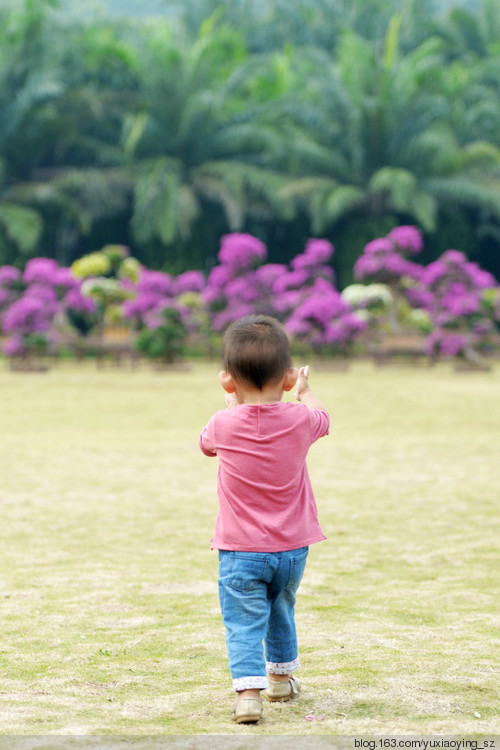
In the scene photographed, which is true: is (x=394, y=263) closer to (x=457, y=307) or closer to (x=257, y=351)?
(x=457, y=307)

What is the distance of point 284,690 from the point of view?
2930 millimetres

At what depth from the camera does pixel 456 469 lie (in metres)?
7.88

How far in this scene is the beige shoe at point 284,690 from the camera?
9.62 ft

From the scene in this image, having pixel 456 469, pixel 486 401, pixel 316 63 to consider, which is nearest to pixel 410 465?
pixel 456 469

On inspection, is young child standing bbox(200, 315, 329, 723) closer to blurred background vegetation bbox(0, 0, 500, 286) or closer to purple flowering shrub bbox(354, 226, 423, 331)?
purple flowering shrub bbox(354, 226, 423, 331)

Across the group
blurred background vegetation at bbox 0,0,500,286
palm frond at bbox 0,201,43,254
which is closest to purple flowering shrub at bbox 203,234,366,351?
blurred background vegetation at bbox 0,0,500,286

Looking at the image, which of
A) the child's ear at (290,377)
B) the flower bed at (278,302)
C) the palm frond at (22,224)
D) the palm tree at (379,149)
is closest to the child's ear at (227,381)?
the child's ear at (290,377)

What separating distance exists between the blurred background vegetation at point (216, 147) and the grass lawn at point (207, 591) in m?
18.6

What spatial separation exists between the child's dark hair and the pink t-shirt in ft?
0.29

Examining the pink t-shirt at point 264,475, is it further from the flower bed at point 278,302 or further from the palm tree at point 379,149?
the palm tree at point 379,149

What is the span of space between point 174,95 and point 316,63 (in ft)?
16.4

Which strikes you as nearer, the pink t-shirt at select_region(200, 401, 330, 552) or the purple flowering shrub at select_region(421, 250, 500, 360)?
the pink t-shirt at select_region(200, 401, 330, 552)

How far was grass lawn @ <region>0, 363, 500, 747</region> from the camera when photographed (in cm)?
279

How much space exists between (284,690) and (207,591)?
1388 mm
